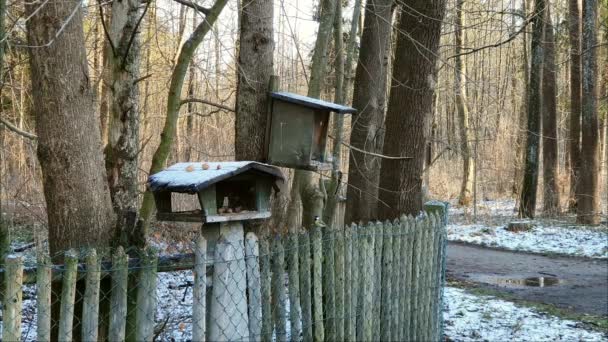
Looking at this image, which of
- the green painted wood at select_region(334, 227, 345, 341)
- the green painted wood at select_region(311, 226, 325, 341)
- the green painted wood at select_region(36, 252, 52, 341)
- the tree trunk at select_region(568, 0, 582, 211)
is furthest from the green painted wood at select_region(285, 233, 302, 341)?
the tree trunk at select_region(568, 0, 582, 211)

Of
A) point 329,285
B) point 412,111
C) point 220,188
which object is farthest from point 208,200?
point 412,111

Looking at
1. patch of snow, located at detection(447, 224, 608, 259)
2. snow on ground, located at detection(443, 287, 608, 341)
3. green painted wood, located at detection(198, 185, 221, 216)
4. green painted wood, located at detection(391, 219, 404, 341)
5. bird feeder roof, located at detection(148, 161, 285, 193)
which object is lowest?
snow on ground, located at detection(443, 287, 608, 341)

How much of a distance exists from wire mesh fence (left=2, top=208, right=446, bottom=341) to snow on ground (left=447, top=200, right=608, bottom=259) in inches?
359

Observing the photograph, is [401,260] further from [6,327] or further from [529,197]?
[529,197]

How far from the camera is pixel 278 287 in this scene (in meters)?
3.88

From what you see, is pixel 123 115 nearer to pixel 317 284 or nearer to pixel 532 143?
pixel 317 284

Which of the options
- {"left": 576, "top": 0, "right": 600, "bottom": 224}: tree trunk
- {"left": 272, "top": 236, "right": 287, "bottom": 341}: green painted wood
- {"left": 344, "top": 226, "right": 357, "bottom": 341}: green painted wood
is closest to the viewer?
{"left": 272, "top": 236, "right": 287, "bottom": 341}: green painted wood

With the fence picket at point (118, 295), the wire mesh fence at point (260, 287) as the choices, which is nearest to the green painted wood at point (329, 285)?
the wire mesh fence at point (260, 287)

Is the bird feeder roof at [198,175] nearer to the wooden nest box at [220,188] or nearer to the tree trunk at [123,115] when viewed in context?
the wooden nest box at [220,188]

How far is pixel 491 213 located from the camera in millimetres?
20875

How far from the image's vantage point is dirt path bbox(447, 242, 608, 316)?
890 centimetres

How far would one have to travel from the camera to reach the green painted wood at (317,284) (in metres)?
4.11

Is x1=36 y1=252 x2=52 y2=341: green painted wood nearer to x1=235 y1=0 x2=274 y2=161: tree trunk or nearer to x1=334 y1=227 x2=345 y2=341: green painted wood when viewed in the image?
x1=334 y1=227 x2=345 y2=341: green painted wood

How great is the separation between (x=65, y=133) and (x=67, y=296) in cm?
144
